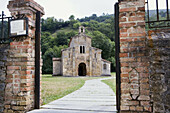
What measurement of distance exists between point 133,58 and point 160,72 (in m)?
0.57

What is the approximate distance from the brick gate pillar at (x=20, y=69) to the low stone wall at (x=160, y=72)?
9.25 ft

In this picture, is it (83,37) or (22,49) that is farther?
(83,37)

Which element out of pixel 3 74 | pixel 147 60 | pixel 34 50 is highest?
pixel 34 50

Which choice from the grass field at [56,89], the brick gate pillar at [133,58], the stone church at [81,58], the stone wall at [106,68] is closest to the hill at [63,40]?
the stone wall at [106,68]

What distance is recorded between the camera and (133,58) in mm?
3143

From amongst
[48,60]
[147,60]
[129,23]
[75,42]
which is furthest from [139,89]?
[48,60]

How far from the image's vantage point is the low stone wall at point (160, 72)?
9.53 feet

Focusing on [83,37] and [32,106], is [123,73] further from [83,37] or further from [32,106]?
[83,37]

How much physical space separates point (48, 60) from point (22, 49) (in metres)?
40.8

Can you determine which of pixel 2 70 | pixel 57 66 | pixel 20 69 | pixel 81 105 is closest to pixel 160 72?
pixel 81 105

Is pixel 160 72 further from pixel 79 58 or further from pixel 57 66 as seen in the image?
pixel 57 66

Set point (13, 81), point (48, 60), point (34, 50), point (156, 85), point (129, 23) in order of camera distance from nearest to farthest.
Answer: point (156, 85) → point (129, 23) → point (13, 81) → point (34, 50) → point (48, 60)

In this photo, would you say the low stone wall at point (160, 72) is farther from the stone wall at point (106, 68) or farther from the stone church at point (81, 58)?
the stone wall at point (106, 68)

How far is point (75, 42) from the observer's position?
102ft
